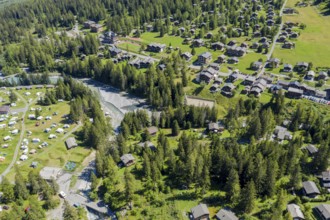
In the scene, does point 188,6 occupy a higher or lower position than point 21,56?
higher

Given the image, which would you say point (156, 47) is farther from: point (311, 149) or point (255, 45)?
point (311, 149)

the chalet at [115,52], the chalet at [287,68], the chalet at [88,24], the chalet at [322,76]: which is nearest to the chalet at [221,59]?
the chalet at [287,68]

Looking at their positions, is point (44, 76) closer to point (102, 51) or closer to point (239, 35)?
point (102, 51)

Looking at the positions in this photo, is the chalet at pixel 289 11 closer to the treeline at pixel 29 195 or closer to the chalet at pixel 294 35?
the chalet at pixel 294 35

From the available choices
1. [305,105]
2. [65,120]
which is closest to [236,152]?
[305,105]

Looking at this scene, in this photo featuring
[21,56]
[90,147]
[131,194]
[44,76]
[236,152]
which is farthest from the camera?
[21,56]

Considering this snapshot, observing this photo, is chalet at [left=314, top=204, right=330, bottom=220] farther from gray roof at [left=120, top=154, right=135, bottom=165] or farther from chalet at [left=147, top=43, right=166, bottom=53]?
chalet at [left=147, top=43, right=166, bottom=53]

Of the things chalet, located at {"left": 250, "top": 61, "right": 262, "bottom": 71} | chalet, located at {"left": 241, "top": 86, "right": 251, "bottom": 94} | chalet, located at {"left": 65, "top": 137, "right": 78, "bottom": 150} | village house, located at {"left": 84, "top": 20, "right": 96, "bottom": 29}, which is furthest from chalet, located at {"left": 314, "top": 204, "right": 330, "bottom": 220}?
village house, located at {"left": 84, "top": 20, "right": 96, "bottom": 29}

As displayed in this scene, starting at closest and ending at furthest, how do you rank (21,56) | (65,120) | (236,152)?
(236,152) → (65,120) → (21,56)
